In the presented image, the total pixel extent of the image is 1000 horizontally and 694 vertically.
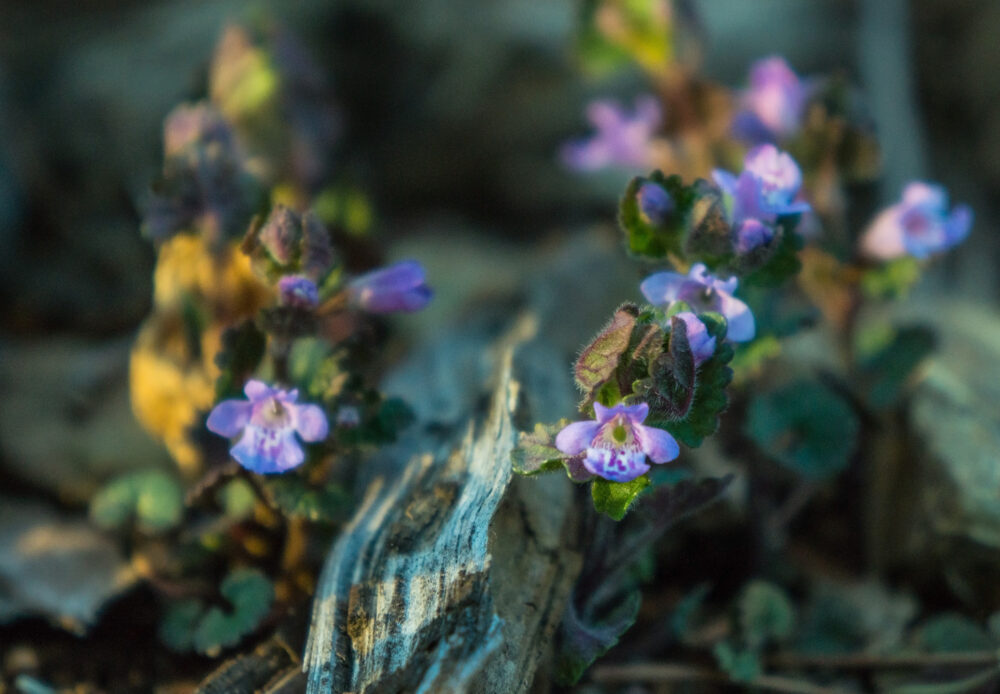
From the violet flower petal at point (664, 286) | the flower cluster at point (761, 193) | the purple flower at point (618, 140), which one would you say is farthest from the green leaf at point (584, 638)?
the purple flower at point (618, 140)

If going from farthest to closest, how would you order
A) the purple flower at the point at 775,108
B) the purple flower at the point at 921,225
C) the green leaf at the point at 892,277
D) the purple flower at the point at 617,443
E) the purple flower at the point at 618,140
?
the purple flower at the point at 618,140
the purple flower at the point at 775,108
the green leaf at the point at 892,277
the purple flower at the point at 921,225
the purple flower at the point at 617,443

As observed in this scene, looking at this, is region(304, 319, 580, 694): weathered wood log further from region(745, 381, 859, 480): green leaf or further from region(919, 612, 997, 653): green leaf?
region(919, 612, 997, 653): green leaf

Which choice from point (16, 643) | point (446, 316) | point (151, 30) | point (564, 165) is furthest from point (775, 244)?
point (151, 30)

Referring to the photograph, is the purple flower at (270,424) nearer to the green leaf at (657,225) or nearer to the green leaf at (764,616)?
the green leaf at (657,225)

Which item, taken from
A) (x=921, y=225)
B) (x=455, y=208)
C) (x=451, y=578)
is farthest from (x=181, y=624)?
(x=455, y=208)

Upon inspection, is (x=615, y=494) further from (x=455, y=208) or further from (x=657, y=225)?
(x=455, y=208)

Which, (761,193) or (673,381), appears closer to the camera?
(673,381)
